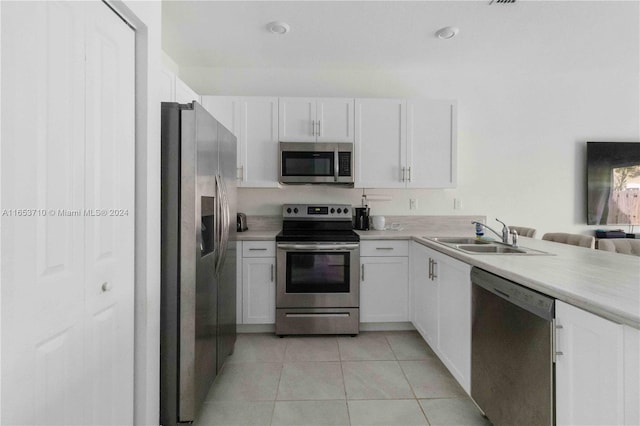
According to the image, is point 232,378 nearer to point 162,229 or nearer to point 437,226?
point 162,229

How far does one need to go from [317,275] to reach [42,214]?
1.99 metres

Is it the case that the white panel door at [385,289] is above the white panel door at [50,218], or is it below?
below

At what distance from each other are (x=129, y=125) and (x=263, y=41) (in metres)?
1.85

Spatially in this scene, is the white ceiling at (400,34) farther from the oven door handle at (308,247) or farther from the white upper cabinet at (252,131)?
the oven door handle at (308,247)

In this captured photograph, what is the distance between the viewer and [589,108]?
10.9 ft

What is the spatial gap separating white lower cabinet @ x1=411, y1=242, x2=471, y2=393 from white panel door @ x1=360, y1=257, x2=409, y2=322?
98 millimetres

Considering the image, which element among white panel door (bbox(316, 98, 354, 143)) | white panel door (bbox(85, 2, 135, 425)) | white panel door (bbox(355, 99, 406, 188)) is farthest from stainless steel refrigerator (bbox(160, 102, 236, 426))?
white panel door (bbox(355, 99, 406, 188))

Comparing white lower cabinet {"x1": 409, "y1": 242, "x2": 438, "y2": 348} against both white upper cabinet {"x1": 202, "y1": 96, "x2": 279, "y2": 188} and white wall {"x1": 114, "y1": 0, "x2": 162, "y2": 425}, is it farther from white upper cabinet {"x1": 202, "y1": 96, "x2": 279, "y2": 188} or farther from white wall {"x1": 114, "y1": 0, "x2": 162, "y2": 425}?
white wall {"x1": 114, "y1": 0, "x2": 162, "y2": 425}

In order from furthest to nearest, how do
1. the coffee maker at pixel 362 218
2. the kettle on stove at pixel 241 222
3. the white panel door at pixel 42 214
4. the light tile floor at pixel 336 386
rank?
the coffee maker at pixel 362 218 → the kettle on stove at pixel 241 222 → the light tile floor at pixel 336 386 → the white panel door at pixel 42 214

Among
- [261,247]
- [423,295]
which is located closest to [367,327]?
[423,295]

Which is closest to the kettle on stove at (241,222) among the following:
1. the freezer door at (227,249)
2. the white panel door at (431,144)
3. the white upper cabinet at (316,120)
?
the freezer door at (227,249)

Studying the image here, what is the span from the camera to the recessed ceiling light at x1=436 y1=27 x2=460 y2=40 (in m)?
2.47

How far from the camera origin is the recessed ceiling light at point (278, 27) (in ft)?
7.86

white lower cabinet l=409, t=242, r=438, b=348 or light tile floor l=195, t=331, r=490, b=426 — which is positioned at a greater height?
white lower cabinet l=409, t=242, r=438, b=348
